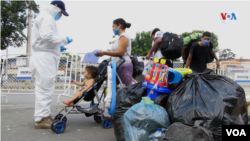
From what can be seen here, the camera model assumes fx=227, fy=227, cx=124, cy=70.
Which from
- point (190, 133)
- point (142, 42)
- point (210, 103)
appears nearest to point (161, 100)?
point (210, 103)

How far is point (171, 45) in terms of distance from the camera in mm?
3590

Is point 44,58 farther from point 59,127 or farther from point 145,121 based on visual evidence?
point 145,121

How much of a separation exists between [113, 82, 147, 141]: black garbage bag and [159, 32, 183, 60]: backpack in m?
0.85

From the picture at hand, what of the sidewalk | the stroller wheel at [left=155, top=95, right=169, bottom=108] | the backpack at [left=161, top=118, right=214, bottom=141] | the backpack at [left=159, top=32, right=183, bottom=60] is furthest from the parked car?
the backpack at [left=161, top=118, right=214, bottom=141]

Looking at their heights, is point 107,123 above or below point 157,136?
below

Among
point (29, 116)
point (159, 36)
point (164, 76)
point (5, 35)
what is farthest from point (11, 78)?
point (5, 35)

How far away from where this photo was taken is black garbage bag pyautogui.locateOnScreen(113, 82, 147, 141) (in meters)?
2.79

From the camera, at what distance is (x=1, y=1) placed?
17203 millimetres

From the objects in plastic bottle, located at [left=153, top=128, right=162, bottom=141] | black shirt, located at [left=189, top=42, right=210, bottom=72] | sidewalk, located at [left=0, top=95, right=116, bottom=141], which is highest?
black shirt, located at [left=189, top=42, right=210, bottom=72]

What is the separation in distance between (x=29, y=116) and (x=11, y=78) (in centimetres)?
279

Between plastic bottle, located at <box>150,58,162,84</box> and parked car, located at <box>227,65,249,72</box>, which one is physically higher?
plastic bottle, located at <box>150,58,162,84</box>

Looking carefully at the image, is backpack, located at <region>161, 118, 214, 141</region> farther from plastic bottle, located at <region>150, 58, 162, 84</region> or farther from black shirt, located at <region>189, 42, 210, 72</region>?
black shirt, located at <region>189, 42, 210, 72</region>

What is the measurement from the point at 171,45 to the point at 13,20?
55.3 feet

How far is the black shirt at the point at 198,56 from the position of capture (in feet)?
13.8
